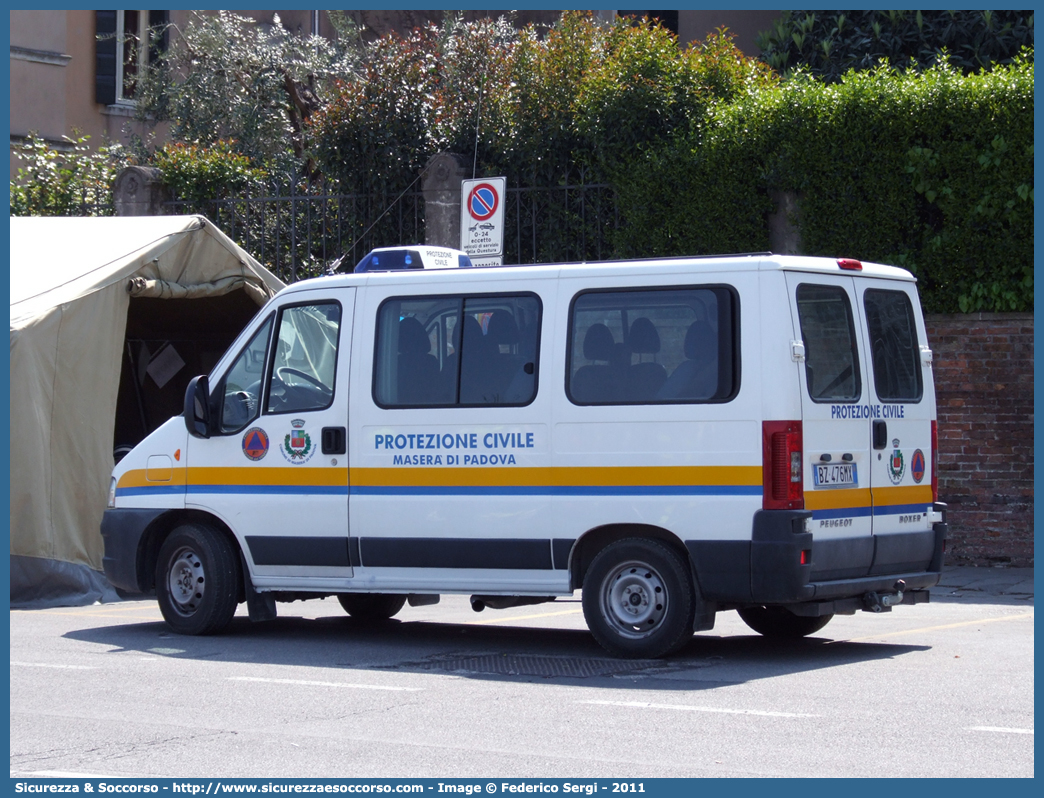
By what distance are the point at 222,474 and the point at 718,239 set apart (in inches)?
248

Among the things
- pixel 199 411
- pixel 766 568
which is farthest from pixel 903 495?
pixel 199 411

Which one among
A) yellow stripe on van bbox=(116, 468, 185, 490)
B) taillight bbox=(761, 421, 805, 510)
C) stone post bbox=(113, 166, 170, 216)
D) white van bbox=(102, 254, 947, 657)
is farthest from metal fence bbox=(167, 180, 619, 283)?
taillight bbox=(761, 421, 805, 510)

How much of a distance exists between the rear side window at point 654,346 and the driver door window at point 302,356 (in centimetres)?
172

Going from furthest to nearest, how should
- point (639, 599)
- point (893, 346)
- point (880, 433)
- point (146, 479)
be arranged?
point (146, 479) → point (893, 346) → point (880, 433) → point (639, 599)

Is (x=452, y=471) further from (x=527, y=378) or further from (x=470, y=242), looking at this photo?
(x=470, y=242)

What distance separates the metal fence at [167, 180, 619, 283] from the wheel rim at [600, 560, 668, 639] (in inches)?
270

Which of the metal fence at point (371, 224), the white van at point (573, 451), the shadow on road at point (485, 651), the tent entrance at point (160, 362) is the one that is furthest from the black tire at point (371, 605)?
the tent entrance at point (160, 362)

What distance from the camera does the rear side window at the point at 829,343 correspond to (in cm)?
836

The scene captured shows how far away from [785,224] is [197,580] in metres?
7.02

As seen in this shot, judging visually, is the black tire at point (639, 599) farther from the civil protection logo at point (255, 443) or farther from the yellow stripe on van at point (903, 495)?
the civil protection logo at point (255, 443)

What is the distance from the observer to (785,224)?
14.3 meters

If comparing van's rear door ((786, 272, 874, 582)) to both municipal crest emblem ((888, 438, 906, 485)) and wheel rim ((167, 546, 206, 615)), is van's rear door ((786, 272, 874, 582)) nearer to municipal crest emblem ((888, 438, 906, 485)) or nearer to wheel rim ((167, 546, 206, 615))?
municipal crest emblem ((888, 438, 906, 485))

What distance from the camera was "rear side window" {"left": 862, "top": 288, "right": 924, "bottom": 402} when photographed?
8.92 meters

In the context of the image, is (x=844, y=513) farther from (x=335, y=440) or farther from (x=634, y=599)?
(x=335, y=440)
